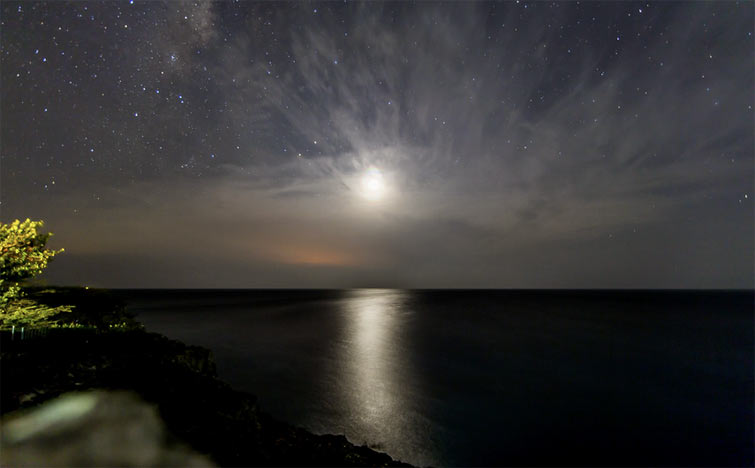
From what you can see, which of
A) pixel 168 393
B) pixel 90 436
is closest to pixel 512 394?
pixel 168 393

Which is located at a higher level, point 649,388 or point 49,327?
point 49,327

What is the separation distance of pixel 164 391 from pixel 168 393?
0.15m

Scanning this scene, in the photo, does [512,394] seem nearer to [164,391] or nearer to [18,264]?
[164,391]

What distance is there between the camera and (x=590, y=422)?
18.7 meters

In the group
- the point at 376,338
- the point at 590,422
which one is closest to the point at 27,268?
the point at 590,422

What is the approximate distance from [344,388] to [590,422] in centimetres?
1581

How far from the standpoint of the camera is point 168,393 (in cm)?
912

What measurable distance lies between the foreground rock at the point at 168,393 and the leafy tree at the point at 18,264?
0.97 meters

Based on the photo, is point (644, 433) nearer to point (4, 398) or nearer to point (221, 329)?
point (4, 398)

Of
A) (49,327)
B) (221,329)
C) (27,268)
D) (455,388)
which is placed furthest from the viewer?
(221,329)

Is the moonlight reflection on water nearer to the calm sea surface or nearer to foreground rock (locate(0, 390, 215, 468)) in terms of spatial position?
the calm sea surface

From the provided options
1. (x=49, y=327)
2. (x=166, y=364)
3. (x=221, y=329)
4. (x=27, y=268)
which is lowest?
(x=221, y=329)

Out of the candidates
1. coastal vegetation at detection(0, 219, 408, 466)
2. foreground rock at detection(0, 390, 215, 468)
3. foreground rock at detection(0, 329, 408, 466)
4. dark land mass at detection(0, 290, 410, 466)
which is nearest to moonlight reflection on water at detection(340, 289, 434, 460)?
coastal vegetation at detection(0, 219, 408, 466)

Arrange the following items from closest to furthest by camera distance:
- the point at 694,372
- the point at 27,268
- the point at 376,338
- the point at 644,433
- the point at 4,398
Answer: the point at 4,398 < the point at 27,268 < the point at 644,433 < the point at 694,372 < the point at 376,338
